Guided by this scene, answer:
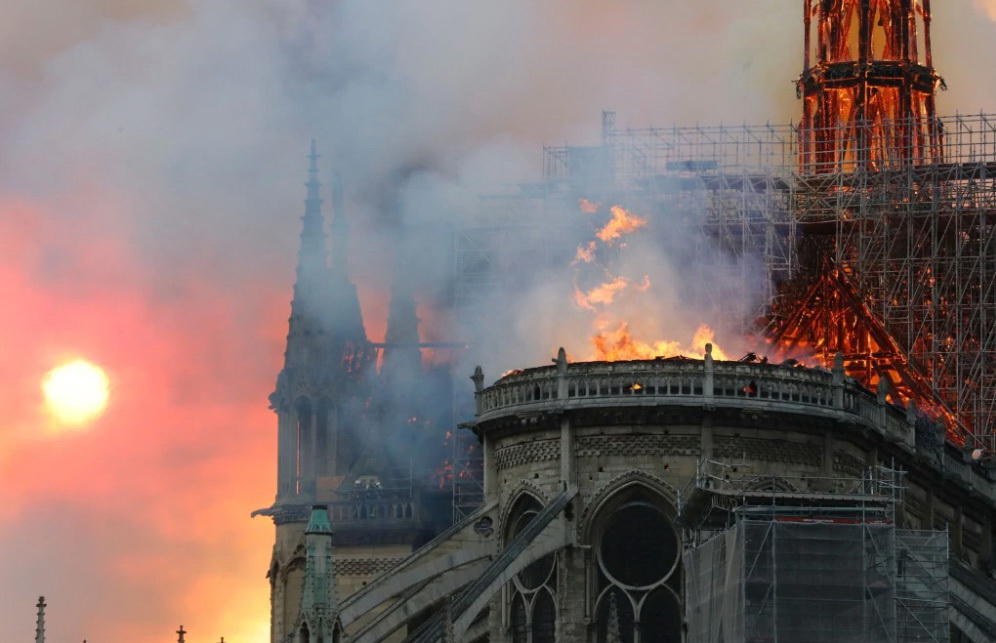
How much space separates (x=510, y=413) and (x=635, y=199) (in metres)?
16.9

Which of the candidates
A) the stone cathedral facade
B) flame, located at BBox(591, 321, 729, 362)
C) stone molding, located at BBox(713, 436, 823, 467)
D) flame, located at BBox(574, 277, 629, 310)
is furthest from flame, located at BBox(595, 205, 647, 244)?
stone molding, located at BBox(713, 436, 823, 467)

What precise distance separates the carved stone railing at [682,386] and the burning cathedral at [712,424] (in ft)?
0.26

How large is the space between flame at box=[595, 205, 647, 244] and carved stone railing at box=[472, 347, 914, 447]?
42.3 feet

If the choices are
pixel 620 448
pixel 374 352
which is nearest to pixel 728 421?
pixel 620 448

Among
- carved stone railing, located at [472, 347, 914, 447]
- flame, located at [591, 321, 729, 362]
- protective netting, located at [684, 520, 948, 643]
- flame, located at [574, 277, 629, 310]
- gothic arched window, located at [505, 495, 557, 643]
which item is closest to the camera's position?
protective netting, located at [684, 520, 948, 643]

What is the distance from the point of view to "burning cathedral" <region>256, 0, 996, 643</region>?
80.6 metres

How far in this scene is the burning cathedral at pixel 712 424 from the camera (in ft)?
265

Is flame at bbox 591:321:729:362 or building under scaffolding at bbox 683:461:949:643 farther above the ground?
flame at bbox 591:321:729:362

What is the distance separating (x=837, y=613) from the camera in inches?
3071

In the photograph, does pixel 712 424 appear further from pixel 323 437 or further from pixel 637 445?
pixel 323 437

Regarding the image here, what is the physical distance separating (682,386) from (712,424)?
1.23 m

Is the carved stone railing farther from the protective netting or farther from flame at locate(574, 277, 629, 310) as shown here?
the protective netting

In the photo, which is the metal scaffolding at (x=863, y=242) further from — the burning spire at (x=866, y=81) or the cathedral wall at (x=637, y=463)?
the cathedral wall at (x=637, y=463)

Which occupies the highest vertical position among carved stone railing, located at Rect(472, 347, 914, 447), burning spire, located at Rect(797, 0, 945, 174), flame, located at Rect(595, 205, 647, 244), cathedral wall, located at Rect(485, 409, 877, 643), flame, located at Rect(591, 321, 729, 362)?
burning spire, located at Rect(797, 0, 945, 174)
